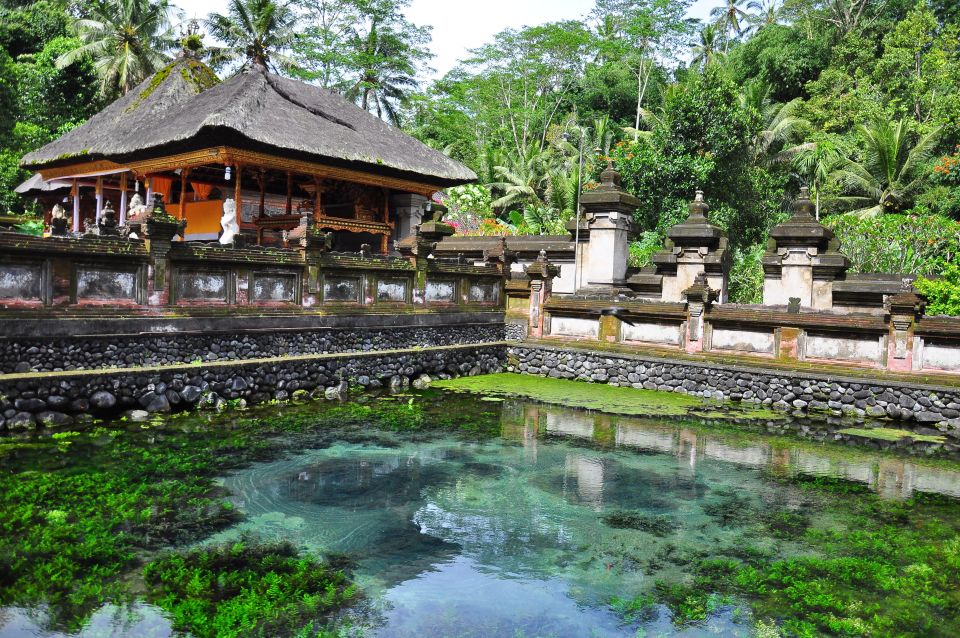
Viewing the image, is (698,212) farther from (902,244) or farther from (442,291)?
(902,244)

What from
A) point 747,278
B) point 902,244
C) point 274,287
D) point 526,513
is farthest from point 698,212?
point 526,513

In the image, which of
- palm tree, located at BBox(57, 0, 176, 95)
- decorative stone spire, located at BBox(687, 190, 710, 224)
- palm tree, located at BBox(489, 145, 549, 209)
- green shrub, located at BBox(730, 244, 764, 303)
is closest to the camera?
decorative stone spire, located at BBox(687, 190, 710, 224)

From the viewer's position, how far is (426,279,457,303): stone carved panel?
15492 millimetres

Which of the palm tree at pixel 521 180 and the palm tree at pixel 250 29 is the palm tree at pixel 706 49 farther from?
the palm tree at pixel 250 29

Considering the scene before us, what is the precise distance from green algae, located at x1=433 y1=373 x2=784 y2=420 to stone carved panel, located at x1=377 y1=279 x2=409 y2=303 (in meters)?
1.93

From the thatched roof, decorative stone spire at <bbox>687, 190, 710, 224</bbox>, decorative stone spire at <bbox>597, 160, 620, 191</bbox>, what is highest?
the thatched roof

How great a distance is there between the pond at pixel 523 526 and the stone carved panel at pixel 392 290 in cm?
→ 395

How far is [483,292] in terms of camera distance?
16750mm

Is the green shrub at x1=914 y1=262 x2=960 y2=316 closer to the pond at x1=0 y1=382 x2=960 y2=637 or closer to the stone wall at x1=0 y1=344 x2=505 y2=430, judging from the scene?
the pond at x1=0 y1=382 x2=960 y2=637

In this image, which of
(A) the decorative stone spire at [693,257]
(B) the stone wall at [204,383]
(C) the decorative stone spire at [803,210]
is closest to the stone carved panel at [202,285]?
(B) the stone wall at [204,383]

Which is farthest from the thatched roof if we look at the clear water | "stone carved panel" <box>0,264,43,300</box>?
the clear water

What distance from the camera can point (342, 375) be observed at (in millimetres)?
12977

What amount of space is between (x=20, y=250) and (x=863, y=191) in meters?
29.4

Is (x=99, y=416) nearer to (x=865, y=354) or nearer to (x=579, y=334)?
(x=579, y=334)
